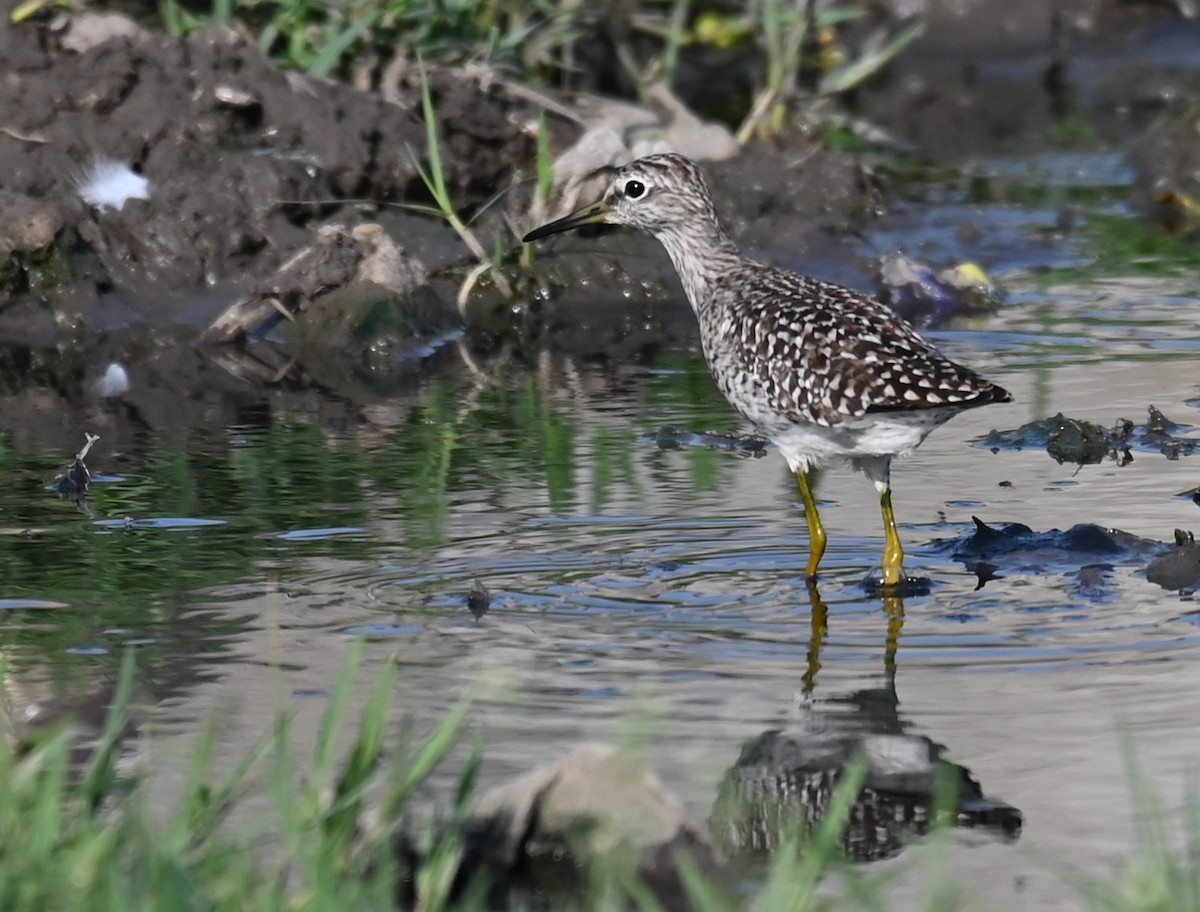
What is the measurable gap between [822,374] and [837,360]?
0.06 metres

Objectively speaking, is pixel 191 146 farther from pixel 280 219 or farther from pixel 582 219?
pixel 582 219

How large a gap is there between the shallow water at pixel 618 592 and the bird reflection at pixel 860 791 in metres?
0.06

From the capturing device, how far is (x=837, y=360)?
653 centimetres

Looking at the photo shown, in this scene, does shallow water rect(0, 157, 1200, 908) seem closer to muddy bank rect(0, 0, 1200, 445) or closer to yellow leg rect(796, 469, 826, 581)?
yellow leg rect(796, 469, 826, 581)

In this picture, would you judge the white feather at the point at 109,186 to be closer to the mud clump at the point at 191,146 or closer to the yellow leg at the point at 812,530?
the mud clump at the point at 191,146

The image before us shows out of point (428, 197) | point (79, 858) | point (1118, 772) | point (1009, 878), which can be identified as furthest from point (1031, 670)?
point (428, 197)

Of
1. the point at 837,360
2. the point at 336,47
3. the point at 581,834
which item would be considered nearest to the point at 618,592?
the point at 837,360

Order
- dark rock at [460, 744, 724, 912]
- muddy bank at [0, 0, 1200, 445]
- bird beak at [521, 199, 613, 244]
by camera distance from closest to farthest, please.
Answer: dark rock at [460, 744, 724, 912]
bird beak at [521, 199, 613, 244]
muddy bank at [0, 0, 1200, 445]

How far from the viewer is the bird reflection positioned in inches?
179

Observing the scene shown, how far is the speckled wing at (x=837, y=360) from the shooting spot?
6305mm

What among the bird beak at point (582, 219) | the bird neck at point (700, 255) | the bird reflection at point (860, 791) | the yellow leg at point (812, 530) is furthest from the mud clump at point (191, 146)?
the bird reflection at point (860, 791)

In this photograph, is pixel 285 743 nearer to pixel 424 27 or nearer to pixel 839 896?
pixel 839 896

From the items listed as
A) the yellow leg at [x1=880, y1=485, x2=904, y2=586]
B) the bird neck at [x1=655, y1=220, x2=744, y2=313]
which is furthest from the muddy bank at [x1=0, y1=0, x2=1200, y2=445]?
the yellow leg at [x1=880, y1=485, x2=904, y2=586]

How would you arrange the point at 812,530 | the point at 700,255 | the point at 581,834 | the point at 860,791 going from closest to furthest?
the point at 581,834 < the point at 860,791 < the point at 812,530 < the point at 700,255
